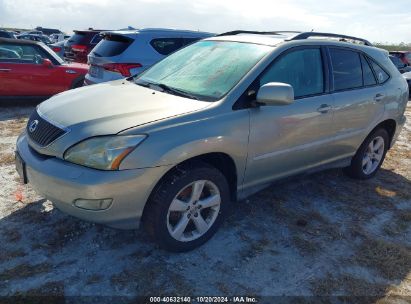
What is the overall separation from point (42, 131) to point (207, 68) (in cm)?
156

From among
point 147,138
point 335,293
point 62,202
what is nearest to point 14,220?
point 62,202

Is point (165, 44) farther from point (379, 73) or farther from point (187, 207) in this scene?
point (187, 207)

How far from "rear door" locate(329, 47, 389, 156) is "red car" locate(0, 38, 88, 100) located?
19.7 feet

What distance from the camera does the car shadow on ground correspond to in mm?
2812

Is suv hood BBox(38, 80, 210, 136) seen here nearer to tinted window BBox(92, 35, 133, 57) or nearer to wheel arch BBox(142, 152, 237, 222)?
wheel arch BBox(142, 152, 237, 222)

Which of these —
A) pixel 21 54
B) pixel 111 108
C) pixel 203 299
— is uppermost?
pixel 111 108

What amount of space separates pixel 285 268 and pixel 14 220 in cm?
240

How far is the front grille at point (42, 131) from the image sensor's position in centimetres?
290

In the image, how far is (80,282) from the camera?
278cm

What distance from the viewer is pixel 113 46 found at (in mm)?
6812

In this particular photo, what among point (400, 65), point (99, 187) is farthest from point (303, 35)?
point (400, 65)

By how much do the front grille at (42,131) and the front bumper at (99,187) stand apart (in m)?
0.15

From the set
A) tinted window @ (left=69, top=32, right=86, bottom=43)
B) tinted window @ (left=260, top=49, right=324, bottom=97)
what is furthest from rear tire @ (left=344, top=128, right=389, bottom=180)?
tinted window @ (left=69, top=32, right=86, bottom=43)

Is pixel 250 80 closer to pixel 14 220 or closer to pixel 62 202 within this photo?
pixel 62 202
